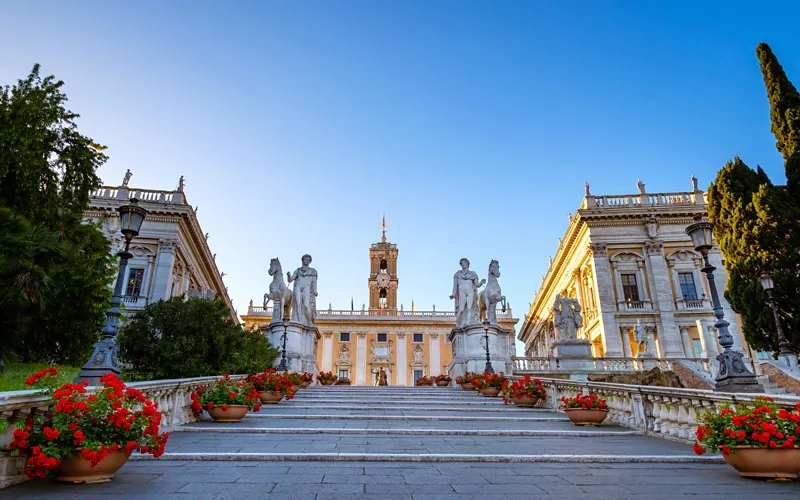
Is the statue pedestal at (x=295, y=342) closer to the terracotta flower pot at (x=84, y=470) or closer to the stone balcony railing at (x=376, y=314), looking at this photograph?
the terracotta flower pot at (x=84, y=470)

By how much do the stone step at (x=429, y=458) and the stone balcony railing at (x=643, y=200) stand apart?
1163 inches

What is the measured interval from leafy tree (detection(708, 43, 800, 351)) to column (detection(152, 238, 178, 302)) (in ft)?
97.1

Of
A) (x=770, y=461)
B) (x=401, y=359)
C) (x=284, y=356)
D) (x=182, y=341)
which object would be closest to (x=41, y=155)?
(x=182, y=341)

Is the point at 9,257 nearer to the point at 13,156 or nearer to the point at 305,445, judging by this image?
the point at 13,156

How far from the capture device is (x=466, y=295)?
18.8 meters

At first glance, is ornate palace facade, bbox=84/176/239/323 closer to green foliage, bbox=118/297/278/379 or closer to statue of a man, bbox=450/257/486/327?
green foliage, bbox=118/297/278/379

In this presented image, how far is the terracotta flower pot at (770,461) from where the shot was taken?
452 centimetres

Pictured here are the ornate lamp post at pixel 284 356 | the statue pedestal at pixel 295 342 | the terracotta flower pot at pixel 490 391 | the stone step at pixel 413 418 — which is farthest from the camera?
the statue pedestal at pixel 295 342

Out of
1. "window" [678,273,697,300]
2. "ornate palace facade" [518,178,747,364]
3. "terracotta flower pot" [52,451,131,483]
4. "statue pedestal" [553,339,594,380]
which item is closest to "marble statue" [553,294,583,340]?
"statue pedestal" [553,339,594,380]

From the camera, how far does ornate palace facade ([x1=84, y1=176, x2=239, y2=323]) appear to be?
2864 centimetres

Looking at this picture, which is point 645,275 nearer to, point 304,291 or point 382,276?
point 304,291

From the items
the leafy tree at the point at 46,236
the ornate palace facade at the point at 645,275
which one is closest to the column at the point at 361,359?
the ornate palace facade at the point at 645,275

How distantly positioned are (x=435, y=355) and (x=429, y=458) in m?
47.8

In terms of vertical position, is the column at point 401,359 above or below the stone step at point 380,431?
above
